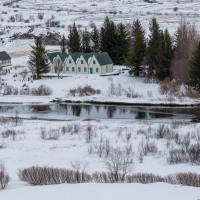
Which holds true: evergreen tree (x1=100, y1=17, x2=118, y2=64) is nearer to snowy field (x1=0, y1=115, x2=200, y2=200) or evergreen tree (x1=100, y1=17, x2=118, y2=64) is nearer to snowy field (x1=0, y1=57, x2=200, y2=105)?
snowy field (x1=0, y1=57, x2=200, y2=105)

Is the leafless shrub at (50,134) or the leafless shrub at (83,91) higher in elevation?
the leafless shrub at (83,91)

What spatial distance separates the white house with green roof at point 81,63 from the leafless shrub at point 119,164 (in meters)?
36.4

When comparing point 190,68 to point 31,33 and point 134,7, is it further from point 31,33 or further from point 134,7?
point 134,7

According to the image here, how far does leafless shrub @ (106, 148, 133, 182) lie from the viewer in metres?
15.5

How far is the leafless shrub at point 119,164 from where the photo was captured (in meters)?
15.5

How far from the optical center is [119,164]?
58.3 feet

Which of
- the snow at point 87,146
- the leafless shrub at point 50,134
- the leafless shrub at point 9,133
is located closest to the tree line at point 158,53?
the snow at point 87,146

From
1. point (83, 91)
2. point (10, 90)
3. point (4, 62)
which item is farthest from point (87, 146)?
point (4, 62)

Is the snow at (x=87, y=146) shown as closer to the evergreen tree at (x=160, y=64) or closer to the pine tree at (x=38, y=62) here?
the pine tree at (x=38, y=62)

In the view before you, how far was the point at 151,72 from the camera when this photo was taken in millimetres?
52750

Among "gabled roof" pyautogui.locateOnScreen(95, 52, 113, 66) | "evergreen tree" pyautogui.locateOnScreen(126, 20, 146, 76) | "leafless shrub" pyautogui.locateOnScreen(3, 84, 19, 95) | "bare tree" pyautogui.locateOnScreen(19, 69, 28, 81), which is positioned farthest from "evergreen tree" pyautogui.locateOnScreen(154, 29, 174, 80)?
"bare tree" pyautogui.locateOnScreen(19, 69, 28, 81)

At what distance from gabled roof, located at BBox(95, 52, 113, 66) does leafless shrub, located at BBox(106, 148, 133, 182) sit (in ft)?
119

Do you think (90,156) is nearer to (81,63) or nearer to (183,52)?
(183,52)

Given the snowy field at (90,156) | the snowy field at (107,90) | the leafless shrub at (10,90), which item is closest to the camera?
the snowy field at (90,156)
